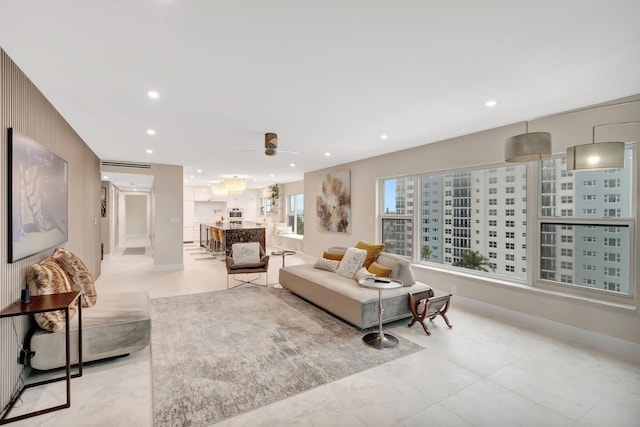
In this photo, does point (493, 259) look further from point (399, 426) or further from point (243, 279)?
point (243, 279)

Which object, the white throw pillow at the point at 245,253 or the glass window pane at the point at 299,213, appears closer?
the white throw pillow at the point at 245,253

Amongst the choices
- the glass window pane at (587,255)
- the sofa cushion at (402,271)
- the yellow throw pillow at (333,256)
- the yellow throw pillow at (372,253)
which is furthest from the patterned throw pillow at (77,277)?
the glass window pane at (587,255)

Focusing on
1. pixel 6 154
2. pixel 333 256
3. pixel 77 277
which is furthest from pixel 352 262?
pixel 6 154

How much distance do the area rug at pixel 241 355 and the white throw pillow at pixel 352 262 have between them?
664mm

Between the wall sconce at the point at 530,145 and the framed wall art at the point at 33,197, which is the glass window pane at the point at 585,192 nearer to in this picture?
the wall sconce at the point at 530,145

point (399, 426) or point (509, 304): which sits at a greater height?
point (509, 304)

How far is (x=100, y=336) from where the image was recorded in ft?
8.73

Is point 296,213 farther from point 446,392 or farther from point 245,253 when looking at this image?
point 446,392

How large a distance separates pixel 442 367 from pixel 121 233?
12.9 m

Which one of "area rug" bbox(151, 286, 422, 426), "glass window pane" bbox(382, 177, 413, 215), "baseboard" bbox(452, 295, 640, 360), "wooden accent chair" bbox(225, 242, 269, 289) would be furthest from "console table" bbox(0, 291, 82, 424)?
"glass window pane" bbox(382, 177, 413, 215)

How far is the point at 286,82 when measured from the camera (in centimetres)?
273

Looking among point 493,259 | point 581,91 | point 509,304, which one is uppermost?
point 581,91

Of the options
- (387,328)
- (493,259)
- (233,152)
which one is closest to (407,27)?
(387,328)

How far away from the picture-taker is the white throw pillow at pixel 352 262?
4355 millimetres
